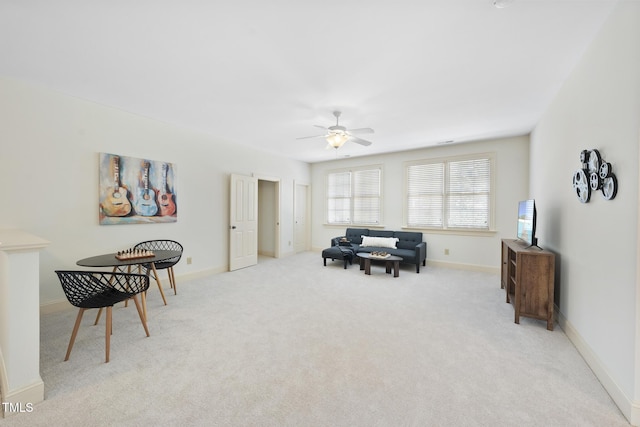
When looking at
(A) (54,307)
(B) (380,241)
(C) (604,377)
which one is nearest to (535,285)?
(C) (604,377)

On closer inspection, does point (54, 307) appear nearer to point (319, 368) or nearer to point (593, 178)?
point (319, 368)

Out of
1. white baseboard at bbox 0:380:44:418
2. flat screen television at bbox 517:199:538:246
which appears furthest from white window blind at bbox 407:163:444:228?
white baseboard at bbox 0:380:44:418

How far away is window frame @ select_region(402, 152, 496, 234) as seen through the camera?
5.22 m

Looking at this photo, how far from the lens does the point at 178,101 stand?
3.41 metres

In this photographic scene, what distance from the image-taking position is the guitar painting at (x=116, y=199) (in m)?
3.58

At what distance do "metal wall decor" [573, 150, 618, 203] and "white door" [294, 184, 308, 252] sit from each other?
5.72 m

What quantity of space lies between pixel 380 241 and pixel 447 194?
5.87 ft

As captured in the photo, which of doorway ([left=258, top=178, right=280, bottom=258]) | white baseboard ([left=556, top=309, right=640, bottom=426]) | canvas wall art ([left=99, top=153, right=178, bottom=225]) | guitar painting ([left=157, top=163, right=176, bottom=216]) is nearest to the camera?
white baseboard ([left=556, top=309, right=640, bottom=426])

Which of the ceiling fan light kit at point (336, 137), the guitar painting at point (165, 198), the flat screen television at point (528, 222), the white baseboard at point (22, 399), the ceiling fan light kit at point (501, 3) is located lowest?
the white baseboard at point (22, 399)

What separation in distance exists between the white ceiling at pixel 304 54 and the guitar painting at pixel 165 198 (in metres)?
0.92

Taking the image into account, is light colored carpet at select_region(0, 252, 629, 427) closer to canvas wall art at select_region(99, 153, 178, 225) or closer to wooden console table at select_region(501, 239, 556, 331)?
Answer: wooden console table at select_region(501, 239, 556, 331)

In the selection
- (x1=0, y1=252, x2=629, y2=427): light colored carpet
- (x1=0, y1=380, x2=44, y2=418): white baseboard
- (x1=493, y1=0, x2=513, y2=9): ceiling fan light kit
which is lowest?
(x1=0, y1=252, x2=629, y2=427): light colored carpet

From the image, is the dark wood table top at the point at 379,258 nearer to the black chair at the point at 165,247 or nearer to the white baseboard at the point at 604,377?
the white baseboard at the point at 604,377

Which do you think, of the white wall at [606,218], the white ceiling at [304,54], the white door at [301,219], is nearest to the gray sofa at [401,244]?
the white door at [301,219]
